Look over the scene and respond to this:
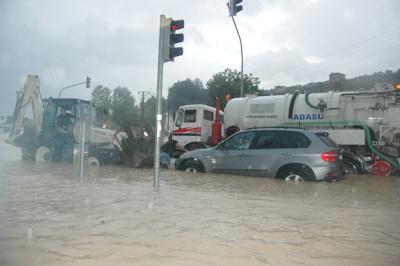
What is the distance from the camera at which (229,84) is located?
3309 centimetres

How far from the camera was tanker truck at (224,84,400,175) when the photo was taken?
12055 mm

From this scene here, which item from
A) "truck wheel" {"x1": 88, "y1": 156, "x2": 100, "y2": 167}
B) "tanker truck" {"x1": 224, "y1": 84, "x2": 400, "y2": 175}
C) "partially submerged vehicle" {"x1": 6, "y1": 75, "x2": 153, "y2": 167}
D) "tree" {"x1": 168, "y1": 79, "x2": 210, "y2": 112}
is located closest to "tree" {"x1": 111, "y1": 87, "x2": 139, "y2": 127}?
"tree" {"x1": 168, "y1": 79, "x2": 210, "y2": 112}

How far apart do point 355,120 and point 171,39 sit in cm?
718

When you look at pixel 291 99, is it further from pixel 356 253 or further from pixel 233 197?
pixel 356 253

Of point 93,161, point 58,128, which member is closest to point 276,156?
point 93,161

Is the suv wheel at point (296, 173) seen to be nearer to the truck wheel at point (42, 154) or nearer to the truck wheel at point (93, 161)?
the truck wheel at point (93, 161)

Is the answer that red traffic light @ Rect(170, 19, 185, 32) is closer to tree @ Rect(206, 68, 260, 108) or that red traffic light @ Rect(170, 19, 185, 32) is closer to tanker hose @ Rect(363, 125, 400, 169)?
tanker hose @ Rect(363, 125, 400, 169)

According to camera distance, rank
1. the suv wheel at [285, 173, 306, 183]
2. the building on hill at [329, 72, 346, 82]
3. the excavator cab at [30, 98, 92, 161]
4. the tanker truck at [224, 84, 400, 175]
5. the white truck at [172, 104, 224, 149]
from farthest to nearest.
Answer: the building on hill at [329, 72, 346, 82]
the white truck at [172, 104, 224, 149]
the excavator cab at [30, 98, 92, 161]
the tanker truck at [224, 84, 400, 175]
the suv wheel at [285, 173, 306, 183]

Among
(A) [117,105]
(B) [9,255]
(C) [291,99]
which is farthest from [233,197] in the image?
(A) [117,105]

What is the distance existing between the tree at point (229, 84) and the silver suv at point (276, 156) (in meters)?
20.2

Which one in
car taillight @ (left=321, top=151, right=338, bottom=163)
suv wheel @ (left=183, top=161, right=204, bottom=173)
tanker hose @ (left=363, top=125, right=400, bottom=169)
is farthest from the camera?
tanker hose @ (left=363, top=125, right=400, bottom=169)

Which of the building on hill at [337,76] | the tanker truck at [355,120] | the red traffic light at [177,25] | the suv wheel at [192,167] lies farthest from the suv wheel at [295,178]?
the building on hill at [337,76]

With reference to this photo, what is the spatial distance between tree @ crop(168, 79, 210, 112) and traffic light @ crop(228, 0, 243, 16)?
4146 cm

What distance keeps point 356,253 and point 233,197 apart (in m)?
3.40
